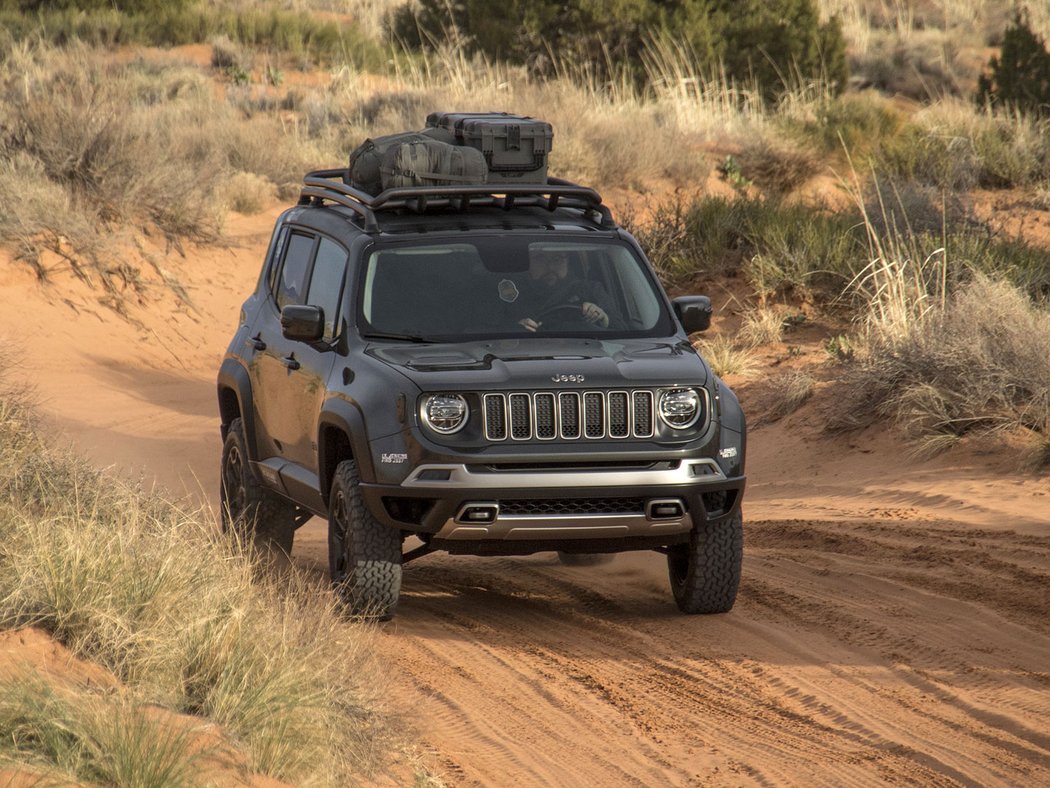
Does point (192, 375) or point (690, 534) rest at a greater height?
point (690, 534)

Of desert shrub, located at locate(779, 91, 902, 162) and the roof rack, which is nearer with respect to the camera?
the roof rack

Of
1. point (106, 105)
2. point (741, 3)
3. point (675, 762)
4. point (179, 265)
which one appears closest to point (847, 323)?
point (179, 265)

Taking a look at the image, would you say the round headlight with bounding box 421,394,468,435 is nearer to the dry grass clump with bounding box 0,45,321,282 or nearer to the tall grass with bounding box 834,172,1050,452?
the tall grass with bounding box 834,172,1050,452

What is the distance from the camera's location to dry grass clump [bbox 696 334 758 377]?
15766mm

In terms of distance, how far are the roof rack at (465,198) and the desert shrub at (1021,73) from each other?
1851 centimetres

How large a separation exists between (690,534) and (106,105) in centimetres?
1477

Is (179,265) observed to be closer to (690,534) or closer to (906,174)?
(906,174)

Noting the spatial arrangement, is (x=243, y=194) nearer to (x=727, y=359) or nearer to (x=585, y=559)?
(x=727, y=359)

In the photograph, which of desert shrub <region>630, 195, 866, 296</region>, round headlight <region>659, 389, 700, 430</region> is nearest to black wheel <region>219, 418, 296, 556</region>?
round headlight <region>659, 389, 700, 430</region>

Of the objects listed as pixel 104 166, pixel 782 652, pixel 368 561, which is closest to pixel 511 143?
pixel 368 561

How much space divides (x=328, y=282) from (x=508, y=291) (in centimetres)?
104

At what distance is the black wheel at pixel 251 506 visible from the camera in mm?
9516

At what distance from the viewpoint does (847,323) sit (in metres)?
16.7

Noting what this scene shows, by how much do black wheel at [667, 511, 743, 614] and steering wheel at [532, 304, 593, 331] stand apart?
1.27 meters
